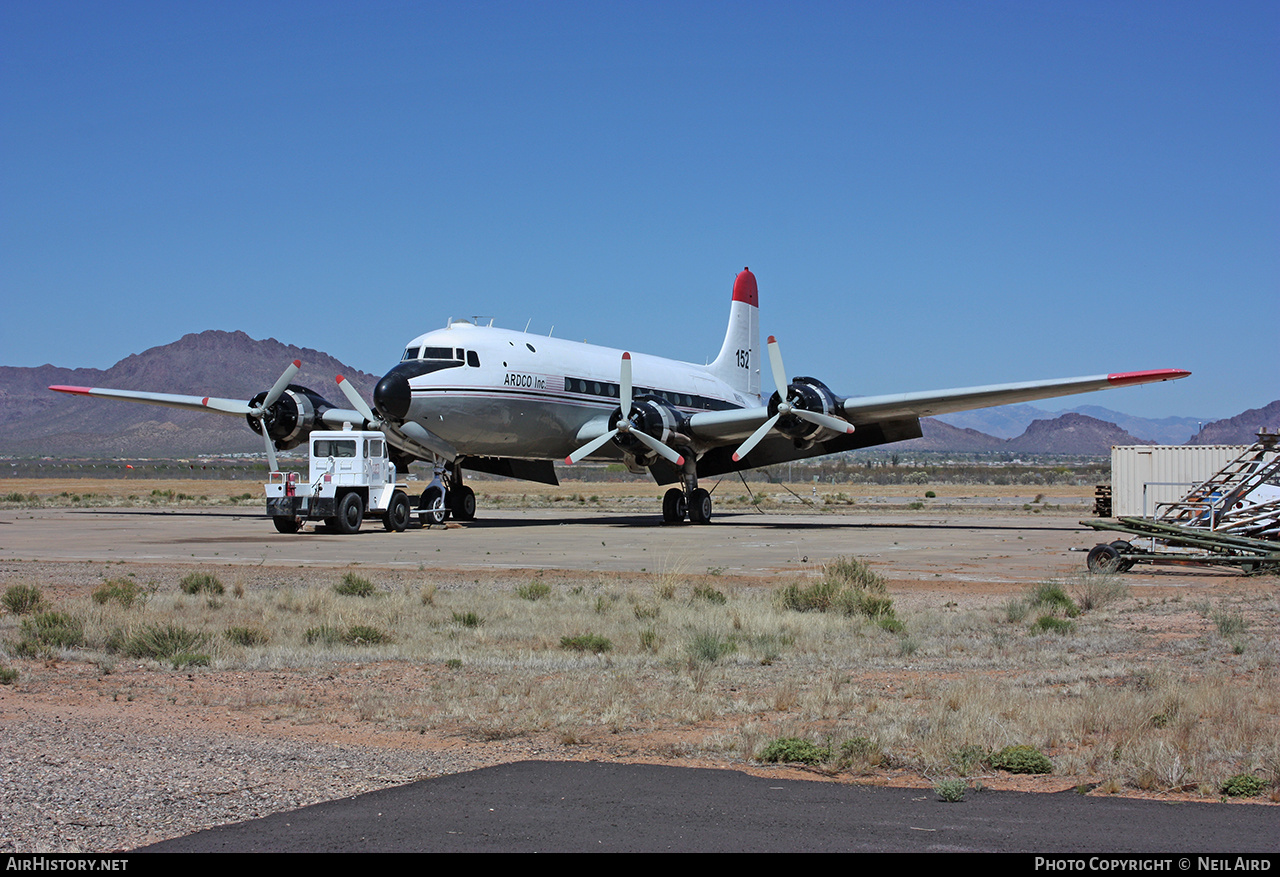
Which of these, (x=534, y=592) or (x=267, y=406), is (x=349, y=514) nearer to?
(x=267, y=406)

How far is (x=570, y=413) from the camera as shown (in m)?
32.5

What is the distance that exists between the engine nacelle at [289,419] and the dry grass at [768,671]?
17.7 m

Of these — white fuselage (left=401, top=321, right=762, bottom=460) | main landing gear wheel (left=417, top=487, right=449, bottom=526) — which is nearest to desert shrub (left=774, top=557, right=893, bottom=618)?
white fuselage (left=401, top=321, right=762, bottom=460)

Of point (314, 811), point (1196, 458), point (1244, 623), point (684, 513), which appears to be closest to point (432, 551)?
point (684, 513)

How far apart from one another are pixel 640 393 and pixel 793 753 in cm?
2754

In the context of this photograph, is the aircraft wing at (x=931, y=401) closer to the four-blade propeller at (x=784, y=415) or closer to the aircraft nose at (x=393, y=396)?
the four-blade propeller at (x=784, y=415)

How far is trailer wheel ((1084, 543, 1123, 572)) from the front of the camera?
765 inches

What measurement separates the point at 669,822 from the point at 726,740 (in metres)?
2.11

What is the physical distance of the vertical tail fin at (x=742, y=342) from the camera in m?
42.4

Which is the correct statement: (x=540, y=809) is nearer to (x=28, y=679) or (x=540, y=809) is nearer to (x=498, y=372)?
(x=28, y=679)

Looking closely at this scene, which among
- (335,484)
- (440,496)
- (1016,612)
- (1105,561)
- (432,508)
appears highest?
(335,484)

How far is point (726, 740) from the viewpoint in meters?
7.78

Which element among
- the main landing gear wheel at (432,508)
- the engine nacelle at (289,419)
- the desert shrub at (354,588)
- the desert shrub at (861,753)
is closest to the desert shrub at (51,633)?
the desert shrub at (354,588)

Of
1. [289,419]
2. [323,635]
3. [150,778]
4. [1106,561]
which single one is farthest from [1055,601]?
[289,419]
